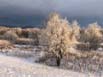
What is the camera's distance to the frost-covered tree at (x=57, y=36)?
56719 millimetres

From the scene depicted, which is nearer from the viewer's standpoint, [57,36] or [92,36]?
[57,36]

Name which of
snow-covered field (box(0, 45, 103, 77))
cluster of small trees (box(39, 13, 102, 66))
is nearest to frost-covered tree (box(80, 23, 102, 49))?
snow-covered field (box(0, 45, 103, 77))

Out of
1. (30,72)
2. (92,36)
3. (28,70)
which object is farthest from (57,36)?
(92,36)

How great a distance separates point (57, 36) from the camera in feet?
186

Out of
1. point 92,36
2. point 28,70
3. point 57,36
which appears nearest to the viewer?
point 28,70

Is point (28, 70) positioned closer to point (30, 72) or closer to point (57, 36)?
point (30, 72)

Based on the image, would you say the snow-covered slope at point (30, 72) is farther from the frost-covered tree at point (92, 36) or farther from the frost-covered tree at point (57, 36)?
the frost-covered tree at point (92, 36)

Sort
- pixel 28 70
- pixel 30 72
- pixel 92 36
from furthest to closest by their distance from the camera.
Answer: pixel 92 36
pixel 28 70
pixel 30 72

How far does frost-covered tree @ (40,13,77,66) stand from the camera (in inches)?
2233

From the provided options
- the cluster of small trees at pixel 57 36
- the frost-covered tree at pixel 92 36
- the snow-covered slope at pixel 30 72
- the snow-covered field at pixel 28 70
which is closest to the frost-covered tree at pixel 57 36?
the cluster of small trees at pixel 57 36

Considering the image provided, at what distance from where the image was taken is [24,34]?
160 meters

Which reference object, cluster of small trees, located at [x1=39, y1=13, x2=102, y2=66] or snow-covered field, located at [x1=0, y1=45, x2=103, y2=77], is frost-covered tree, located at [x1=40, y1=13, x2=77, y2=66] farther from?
snow-covered field, located at [x1=0, y1=45, x2=103, y2=77]

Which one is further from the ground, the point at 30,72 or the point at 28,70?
the point at 30,72

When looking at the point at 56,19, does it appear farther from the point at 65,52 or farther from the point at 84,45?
the point at 84,45
